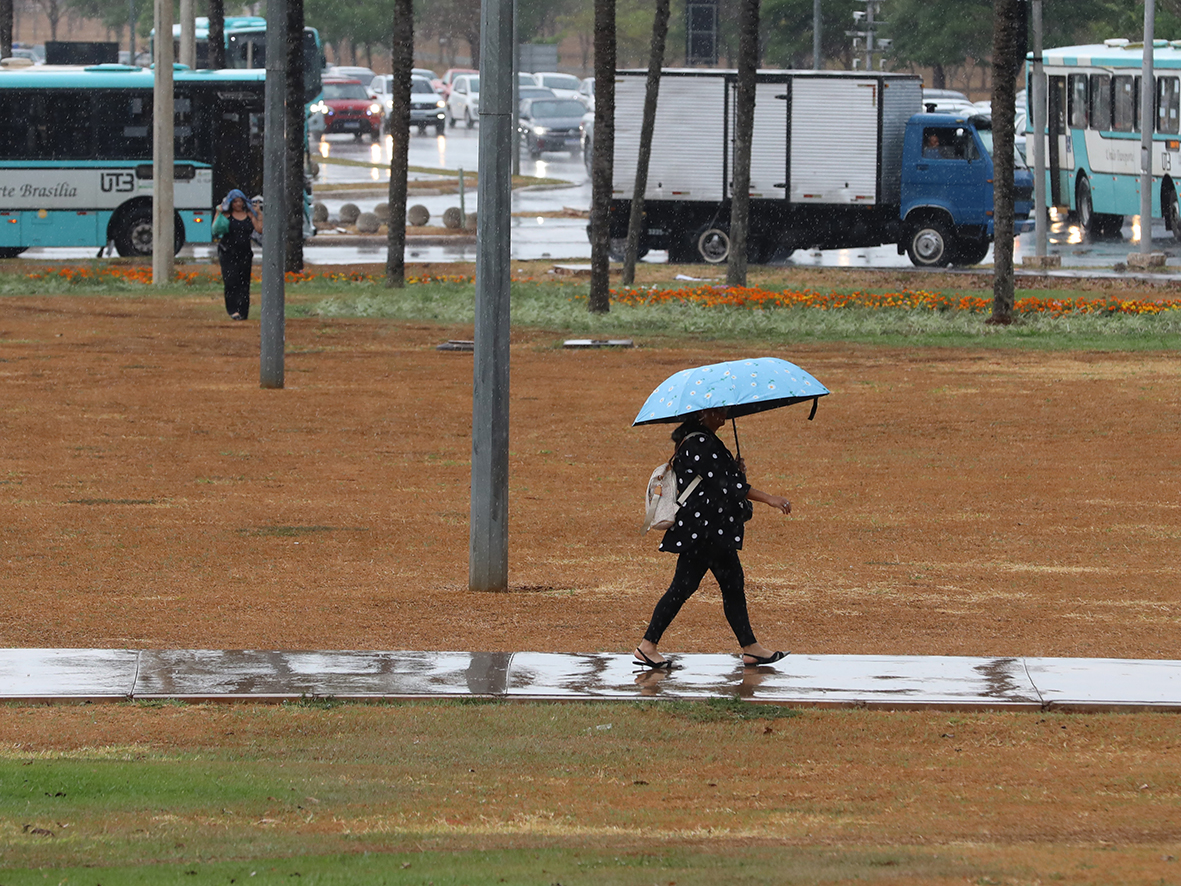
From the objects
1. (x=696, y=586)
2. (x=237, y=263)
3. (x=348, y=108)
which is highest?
(x=348, y=108)

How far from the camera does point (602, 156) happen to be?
28.2m

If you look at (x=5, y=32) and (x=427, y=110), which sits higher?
(x=427, y=110)

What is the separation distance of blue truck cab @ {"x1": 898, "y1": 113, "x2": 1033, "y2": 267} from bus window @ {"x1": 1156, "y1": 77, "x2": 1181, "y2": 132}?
4.07 m

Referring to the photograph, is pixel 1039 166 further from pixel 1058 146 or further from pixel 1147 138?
pixel 1058 146

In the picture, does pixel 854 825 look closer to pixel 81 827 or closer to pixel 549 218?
pixel 81 827

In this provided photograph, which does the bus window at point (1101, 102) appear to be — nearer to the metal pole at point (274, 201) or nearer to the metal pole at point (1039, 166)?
the metal pole at point (1039, 166)

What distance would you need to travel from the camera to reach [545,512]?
47.4 feet

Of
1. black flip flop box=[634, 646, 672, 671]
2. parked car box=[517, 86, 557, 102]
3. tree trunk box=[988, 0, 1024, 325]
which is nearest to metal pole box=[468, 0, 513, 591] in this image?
black flip flop box=[634, 646, 672, 671]

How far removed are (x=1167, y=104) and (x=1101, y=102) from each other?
7.57ft

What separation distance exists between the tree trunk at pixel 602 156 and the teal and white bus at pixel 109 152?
410 inches

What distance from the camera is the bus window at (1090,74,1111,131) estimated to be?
130ft

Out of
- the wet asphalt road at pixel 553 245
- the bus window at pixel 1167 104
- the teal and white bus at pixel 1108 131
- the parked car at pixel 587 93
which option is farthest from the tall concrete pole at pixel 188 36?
the parked car at pixel 587 93

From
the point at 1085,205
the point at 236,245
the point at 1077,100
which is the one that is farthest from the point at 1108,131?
the point at 236,245

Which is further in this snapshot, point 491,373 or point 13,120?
point 13,120
